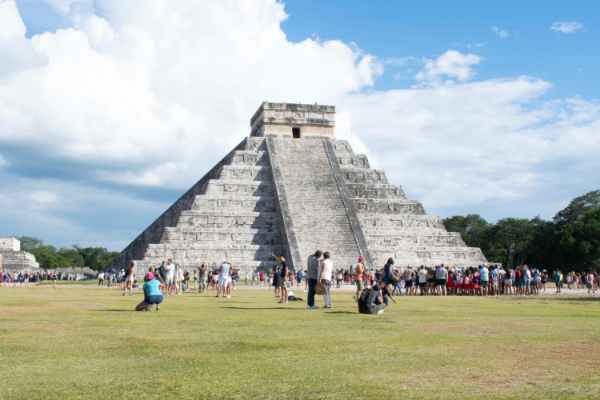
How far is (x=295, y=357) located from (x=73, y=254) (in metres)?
114

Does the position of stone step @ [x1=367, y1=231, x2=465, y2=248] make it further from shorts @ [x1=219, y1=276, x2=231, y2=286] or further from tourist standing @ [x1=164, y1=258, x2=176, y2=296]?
shorts @ [x1=219, y1=276, x2=231, y2=286]

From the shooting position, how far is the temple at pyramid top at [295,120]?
1794 inches

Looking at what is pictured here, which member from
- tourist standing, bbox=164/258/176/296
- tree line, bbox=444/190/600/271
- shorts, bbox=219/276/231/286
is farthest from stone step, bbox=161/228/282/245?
tree line, bbox=444/190/600/271

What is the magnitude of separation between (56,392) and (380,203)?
117 ft

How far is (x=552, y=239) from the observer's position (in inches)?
2356

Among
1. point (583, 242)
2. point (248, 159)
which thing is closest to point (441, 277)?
point (248, 159)

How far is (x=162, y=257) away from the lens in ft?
117

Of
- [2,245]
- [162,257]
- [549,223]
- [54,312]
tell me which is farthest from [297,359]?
[549,223]

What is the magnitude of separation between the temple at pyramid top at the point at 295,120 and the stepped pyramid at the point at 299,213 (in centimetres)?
6

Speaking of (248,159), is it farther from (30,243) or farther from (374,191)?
(30,243)

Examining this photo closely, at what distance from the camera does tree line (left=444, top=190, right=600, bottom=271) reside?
2168 inches

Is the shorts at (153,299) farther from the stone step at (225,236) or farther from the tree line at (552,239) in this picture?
the tree line at (552,239)

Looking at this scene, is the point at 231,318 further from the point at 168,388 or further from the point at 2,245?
the point at 2,245

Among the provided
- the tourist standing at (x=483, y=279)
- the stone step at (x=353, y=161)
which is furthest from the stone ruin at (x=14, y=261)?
the tourist standing at (x=483, y=279)
